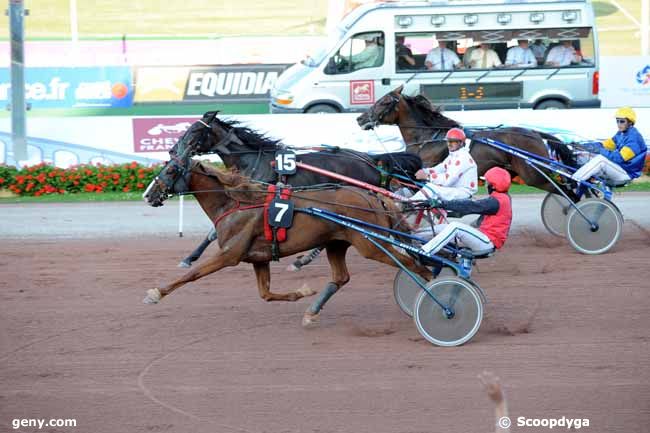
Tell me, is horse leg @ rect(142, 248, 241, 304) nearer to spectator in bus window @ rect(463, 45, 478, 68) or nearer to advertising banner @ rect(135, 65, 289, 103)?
spectator in bus window @ rect(463, 45, 478, 68)

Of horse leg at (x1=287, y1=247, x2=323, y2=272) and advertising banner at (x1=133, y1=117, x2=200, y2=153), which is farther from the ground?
advertising banner at (x1=133, y1=117, x2=200, y2=153)

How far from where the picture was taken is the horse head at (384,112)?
10.5m

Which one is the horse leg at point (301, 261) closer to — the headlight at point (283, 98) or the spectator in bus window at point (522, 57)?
the headlight at point (283, 98)

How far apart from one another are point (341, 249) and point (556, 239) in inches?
179

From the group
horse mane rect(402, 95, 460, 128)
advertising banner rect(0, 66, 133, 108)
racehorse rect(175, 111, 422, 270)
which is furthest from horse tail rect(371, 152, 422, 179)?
advertising banner rect(0, 66, 133, 108)

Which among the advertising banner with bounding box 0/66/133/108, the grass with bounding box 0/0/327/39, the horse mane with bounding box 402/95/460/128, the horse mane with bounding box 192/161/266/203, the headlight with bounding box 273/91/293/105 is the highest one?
the grass with bounding box 0/0/327/39

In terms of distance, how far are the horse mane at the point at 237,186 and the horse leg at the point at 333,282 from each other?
756 mm

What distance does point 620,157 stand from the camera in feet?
34.1

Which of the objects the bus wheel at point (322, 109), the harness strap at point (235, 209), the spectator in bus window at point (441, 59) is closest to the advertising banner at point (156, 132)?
the bus wheel at point (322, 109)

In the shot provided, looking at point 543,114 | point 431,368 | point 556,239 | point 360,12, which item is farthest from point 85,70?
point 431,368

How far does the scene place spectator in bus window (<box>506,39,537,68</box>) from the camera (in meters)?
18.6

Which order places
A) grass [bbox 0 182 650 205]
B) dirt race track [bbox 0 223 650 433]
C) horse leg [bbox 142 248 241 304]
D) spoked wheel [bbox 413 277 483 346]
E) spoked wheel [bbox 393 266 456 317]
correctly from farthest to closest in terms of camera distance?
grass [bbox 0 182 650 205], spoked wheel [bbox 393 266 456 317], horse leg [bbox 142 248 241 304], spoked wheel [bbox 413 277 483 346], dirt race track [bbox 0 223 650 433]

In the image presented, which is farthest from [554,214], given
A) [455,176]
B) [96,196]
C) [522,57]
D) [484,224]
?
[522,57]

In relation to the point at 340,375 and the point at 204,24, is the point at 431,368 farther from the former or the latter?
the point at 204,24
